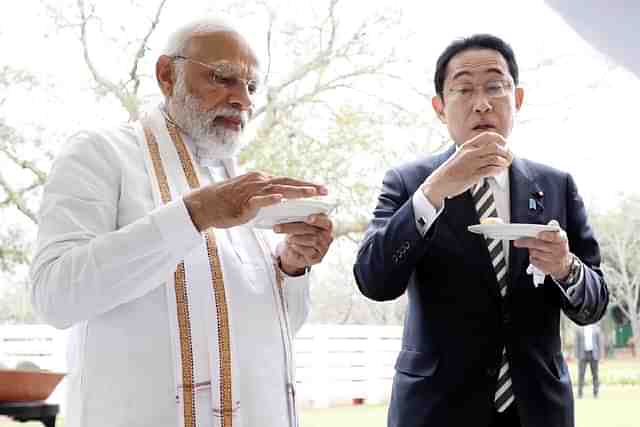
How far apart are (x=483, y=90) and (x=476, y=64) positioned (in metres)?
0.07

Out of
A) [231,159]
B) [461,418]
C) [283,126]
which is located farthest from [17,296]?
[461,418]

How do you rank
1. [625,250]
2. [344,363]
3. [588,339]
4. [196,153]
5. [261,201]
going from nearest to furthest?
1. [261,201]
2. [196,153]
3. [344,363]
4. [588,339]
5. [625,250]

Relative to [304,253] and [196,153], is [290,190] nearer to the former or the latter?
[304,253]

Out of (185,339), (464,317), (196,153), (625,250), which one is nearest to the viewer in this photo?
(185,339)

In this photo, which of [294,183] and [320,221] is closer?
[294,183]

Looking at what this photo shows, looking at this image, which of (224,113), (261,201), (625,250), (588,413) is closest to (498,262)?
(261,201)

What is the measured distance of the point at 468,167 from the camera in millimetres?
1651

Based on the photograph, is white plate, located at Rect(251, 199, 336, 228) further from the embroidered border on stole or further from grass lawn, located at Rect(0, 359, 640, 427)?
grass lawn, located at Rect(0, 359, 640, 427)

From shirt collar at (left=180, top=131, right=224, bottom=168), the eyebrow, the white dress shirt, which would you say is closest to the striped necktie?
the eyebrow

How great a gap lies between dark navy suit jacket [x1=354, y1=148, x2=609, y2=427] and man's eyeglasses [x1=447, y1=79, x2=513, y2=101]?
241 millimetres

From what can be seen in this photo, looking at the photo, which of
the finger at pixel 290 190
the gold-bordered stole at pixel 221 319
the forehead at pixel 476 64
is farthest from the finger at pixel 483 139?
the gold-bordered stole at pixel 221 319

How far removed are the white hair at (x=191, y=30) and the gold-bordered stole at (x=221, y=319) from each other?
257mm

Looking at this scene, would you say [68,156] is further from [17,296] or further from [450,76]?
[17,296]

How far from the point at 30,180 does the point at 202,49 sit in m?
5.64
